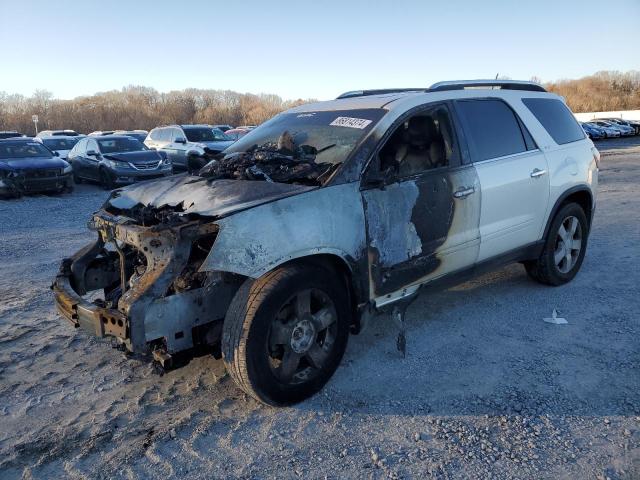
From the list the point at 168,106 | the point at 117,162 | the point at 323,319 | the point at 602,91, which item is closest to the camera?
the point at 323,319

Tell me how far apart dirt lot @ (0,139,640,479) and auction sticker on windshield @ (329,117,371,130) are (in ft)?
5.50

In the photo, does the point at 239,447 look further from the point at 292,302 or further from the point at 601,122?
the point at 601,122

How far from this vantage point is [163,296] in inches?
115

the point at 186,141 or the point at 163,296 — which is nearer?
the point at 163,296

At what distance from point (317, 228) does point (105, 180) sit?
13234 millimetres

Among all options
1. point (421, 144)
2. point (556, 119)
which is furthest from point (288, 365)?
point (556, 119)

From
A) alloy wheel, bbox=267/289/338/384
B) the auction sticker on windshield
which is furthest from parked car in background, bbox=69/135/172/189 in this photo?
alloy wheel, bbox=267/289/338/384

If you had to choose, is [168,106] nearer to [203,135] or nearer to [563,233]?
[203,135]

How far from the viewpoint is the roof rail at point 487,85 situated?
435 cm

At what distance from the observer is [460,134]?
13.4 feet

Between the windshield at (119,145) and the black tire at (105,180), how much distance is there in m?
0.74

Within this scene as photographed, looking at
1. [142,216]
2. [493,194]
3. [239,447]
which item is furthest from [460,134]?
[239,447]

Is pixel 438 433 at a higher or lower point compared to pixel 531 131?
lower

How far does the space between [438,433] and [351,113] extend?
2.36 m
